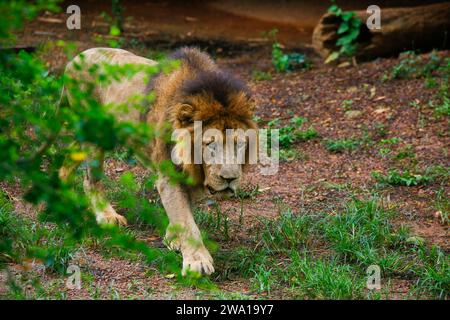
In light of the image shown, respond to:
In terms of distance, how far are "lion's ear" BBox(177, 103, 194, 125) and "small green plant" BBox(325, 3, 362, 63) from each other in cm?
602

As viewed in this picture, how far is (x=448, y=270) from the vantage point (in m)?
5.62

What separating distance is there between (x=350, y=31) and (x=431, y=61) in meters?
1.32

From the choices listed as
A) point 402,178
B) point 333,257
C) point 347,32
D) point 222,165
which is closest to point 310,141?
point 402,178

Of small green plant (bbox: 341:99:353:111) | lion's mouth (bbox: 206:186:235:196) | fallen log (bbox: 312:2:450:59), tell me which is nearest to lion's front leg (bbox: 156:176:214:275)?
lion's mouth (bbox: 206:186:235:196)

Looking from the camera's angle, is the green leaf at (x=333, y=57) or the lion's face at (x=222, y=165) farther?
the green leaf at (x=333, y=57)

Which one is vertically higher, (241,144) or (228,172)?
(241,144)

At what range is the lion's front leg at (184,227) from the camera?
19.0 ft

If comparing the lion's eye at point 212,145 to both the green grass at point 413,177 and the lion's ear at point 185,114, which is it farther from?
the green grass at point 413,177

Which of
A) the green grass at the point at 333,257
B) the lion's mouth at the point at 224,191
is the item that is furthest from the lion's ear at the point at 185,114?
the green grass at the point at 333,257

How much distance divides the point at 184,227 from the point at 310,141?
381 cm

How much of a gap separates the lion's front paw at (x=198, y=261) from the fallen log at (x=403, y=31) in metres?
6.50

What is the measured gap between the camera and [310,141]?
9281 mm

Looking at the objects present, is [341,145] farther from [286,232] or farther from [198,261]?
[198,261]

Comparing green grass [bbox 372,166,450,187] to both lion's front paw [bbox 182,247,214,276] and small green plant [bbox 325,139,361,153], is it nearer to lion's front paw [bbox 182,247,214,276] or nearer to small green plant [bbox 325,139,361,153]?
small green plant [bbox 325,139,361,153]
